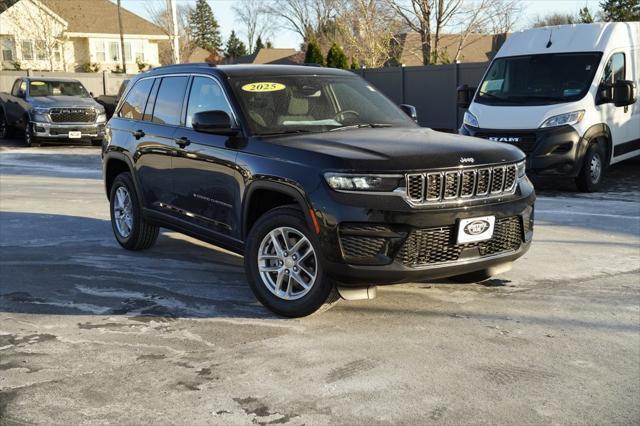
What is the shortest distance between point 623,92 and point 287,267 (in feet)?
26.2

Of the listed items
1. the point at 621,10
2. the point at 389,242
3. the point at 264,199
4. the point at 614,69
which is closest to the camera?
the point at 389,242

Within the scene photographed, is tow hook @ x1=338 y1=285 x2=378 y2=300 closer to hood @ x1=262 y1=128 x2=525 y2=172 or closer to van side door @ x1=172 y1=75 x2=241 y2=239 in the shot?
hood @ x1=262 y1=128 x2=525 y2=172

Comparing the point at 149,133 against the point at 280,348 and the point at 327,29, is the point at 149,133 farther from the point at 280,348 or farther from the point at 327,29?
the point at 327,29

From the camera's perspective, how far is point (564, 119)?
1062cm

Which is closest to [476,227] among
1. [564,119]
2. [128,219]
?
[128,219]

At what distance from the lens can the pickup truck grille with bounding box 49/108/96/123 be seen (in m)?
19.8

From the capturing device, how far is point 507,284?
5.86 m

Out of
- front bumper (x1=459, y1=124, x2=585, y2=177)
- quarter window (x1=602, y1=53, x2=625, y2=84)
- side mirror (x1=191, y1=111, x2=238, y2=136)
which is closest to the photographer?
side mirror (x1=191, y1=111, x2=238, y2=136)

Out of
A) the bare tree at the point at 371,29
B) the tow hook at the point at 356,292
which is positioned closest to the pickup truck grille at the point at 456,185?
the tow hook at the point at 356,292

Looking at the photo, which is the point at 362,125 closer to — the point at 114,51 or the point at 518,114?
the point at 518,114

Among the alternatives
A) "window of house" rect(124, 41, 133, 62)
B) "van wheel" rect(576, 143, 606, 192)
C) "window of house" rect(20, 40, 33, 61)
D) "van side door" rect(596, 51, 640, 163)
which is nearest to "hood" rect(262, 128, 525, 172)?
"van wheel" rect(576, 143, 606, 192)

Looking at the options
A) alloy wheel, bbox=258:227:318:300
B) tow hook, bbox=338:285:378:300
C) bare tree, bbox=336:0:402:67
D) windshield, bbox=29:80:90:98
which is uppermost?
bare tree, bbox=336:0:402:67

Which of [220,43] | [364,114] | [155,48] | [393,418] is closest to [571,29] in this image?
[364,114]

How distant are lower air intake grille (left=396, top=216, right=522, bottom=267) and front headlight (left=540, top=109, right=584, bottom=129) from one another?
20.2 ft
